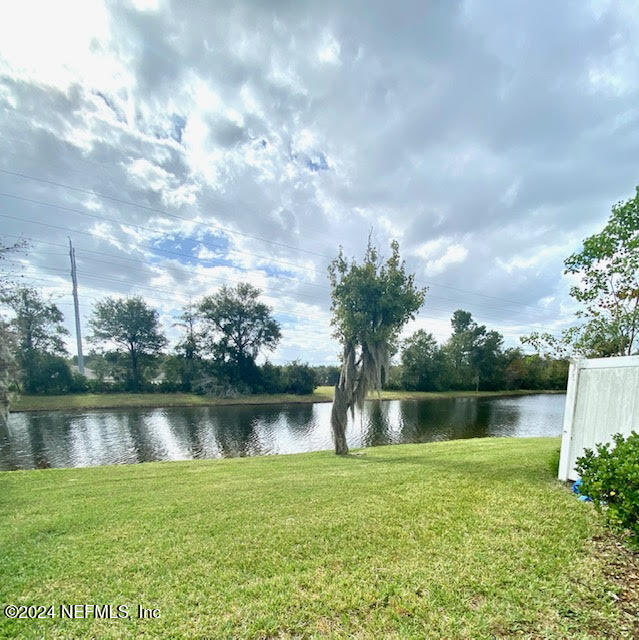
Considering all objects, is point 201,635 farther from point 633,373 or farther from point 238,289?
point 238,289

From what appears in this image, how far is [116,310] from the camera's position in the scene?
110 ft

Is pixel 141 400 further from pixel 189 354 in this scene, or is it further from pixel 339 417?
pixel 339 417

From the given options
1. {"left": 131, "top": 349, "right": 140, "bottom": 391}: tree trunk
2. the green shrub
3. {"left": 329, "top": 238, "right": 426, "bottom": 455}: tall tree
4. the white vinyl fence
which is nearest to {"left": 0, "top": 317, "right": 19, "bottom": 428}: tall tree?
{"left": 329, "top": 238, "right": 426, "bottom": 455}: tall tree

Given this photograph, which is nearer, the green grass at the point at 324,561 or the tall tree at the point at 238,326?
the green grass at the point at 324,561

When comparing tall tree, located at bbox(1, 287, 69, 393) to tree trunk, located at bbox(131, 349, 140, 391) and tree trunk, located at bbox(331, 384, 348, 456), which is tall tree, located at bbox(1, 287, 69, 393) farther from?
tree trunk, located at bbox(331, 384, 348, 456)

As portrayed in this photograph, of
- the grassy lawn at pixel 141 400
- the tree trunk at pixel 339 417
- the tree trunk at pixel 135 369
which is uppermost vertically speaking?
the tree trunk at pixel 339 417

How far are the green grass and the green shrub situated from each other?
18.6 inches

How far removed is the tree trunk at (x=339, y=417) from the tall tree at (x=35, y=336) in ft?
101

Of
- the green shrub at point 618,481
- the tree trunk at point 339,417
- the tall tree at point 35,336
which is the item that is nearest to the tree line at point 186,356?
the tall tree at point 35,336

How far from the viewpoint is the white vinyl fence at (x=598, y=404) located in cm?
388

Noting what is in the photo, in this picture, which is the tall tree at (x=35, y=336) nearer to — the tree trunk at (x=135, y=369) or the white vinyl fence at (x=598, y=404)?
the tree trunk at (x=135, y=369)

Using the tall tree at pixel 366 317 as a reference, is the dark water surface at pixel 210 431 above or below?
below

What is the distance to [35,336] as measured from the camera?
2869 centimetres

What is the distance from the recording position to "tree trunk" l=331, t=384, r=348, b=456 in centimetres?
889
